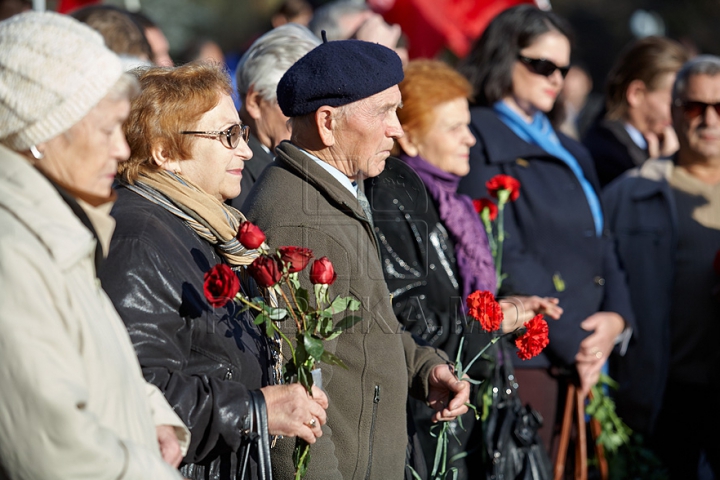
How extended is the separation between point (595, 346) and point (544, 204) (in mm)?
798

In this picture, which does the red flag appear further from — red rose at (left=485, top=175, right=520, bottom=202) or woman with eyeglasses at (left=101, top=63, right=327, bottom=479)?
woman with eyeglasses at (left=101, top=63, right=327, bottom=479)

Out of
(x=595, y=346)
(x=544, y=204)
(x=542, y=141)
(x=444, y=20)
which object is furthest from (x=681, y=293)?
(x=444, y=20)

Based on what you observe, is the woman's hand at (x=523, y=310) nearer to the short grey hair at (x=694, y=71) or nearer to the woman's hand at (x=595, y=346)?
the woman's hand at (x=595, y=346)

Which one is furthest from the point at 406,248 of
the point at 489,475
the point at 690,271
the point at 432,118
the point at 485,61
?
the point at 690,271

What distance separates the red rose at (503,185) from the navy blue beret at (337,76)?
52.6 inches

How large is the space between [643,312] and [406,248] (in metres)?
2.04

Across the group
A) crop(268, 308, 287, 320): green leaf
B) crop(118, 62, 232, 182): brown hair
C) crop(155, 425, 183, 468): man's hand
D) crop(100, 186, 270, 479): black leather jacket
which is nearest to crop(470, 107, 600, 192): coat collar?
crop(118, 62, 232, 182): brown hair

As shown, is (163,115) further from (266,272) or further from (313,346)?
(313,346)

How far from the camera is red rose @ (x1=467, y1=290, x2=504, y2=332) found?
3.12m

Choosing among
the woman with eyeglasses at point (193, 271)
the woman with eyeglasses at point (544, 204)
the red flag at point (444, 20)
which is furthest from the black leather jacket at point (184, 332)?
the red flag at point (444, 20)

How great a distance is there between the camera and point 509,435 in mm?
4297

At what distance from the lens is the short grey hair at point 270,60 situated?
14.1 feet

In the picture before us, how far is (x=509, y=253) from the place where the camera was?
187 inches

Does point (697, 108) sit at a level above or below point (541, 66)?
below
